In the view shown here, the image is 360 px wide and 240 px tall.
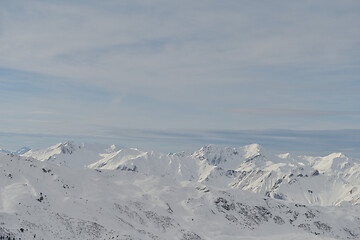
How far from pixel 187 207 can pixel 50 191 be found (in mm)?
55182

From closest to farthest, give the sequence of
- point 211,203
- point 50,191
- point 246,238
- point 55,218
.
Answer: point 55,218 < point 50,191 < point 246,238 < point 211,203

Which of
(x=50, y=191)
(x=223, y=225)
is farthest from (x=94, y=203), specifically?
(x=223, y=225)

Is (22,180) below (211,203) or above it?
above

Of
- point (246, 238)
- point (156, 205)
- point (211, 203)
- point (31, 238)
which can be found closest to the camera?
point (31, 238)

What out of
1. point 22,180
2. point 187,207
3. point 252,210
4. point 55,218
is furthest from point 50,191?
point 252,210

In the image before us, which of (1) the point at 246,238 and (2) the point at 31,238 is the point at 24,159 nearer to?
(2) the point at 31,238

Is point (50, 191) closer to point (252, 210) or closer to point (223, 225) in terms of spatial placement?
point (223, 225)

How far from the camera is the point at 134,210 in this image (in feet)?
471

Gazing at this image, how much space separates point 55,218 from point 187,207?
65.9 m

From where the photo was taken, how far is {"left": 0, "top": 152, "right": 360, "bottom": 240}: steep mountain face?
353 ft

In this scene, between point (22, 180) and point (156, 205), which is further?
point (156, 205)

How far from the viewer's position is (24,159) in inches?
6314

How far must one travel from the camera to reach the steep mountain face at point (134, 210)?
353 feet

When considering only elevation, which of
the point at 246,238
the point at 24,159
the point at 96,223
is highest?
the point at 24,159
